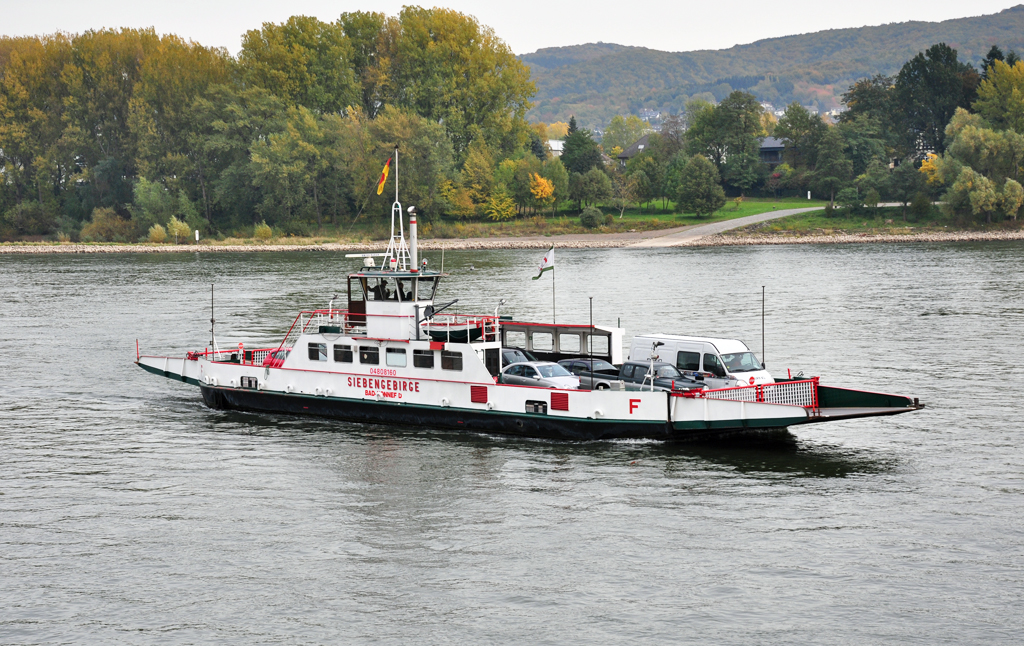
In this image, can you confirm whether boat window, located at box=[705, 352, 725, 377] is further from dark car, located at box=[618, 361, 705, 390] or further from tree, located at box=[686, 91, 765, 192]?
tree, located at box=[686, 91, 765, 192]

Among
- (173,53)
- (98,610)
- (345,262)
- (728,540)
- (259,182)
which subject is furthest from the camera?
(173,53)

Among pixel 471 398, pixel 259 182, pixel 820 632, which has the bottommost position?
pixel 820 632

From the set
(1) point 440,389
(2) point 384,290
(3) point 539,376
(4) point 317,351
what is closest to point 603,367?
(3) point 539,376

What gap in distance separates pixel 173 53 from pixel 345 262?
5913cm

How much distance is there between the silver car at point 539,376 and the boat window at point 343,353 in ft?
19.1

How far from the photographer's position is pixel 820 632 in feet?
61.0

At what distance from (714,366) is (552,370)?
5.30 metres

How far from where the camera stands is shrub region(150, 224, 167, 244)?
475 feet

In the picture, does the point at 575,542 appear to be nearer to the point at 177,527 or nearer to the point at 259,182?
the point at 177,527

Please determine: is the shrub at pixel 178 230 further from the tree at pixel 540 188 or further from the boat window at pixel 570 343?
the boat window at pixel 570 343

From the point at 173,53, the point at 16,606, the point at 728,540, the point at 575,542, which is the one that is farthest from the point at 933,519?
the point at 173,53

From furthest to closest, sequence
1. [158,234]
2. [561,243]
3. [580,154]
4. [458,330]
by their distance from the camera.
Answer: [580,154] → [158,234] → [561,243] → [458,330]

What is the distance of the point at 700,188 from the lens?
441 feet

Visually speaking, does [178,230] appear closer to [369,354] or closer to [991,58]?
[991,58]
